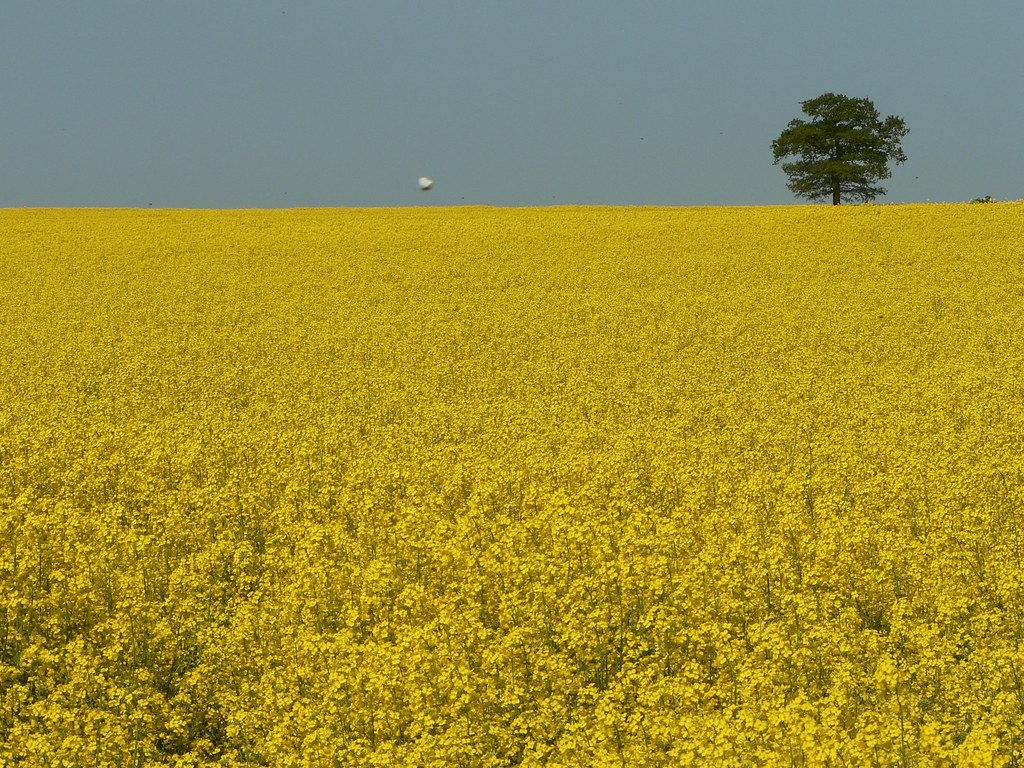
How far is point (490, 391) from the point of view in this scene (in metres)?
17.2

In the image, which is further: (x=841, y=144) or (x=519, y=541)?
(x=841, y=144)

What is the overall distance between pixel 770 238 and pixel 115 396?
2502cm

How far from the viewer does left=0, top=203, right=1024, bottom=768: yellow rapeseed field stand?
734 cm

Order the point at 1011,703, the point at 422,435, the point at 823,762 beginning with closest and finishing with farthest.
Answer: the point at 823,762
the point at 1011,703
the point at 422,435

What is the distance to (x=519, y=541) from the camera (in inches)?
397

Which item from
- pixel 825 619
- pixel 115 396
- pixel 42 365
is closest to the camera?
pixel 825 619

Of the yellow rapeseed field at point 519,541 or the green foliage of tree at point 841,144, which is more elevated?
the green foliage of tree at point 841,144

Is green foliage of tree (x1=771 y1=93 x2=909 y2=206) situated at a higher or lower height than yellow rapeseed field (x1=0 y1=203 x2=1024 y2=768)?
higher

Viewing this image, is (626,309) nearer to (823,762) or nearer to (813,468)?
(813,468)

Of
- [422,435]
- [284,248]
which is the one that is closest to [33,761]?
[422,435]

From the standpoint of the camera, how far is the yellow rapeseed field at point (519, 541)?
7.34 m

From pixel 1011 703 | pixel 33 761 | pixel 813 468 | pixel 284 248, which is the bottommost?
pixel 33 761

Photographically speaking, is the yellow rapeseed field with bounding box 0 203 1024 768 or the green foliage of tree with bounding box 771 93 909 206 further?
the green foliage of tree with bounding box 771 93 909 206

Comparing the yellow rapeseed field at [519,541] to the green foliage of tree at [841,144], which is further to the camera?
the green foliage of tree at [841,144]
